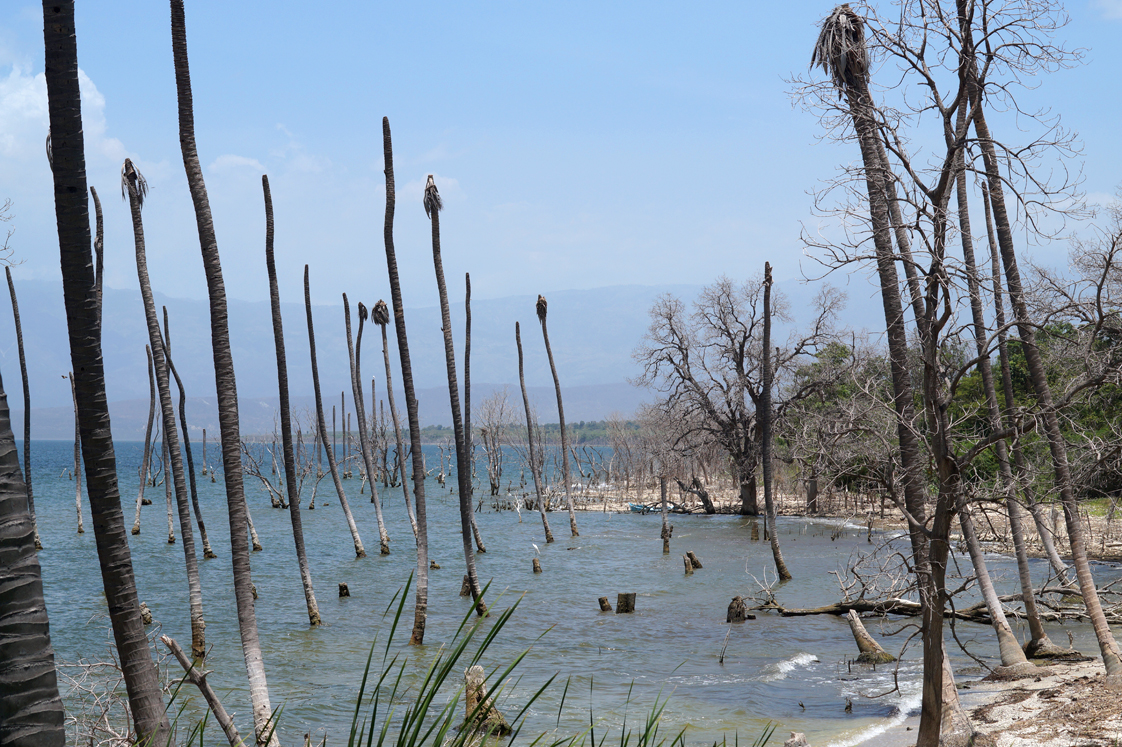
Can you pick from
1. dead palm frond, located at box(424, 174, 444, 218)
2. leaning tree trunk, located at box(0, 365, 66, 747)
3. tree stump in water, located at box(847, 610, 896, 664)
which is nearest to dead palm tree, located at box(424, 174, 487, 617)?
dead palm frond, located at box(424, 174, 444, 218)

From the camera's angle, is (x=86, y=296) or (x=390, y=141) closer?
(x=86, y=296)

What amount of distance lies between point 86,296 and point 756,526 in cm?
3383

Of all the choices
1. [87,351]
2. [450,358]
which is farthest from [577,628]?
[87,351]

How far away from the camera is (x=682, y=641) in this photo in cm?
1758

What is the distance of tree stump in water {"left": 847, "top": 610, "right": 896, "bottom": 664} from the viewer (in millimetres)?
14523

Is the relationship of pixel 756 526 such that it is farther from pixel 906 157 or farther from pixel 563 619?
pixel 906 157

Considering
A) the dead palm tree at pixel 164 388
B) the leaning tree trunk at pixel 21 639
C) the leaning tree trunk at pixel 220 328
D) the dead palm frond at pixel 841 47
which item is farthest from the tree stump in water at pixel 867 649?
the leaning tree trunk at pixel 21 639

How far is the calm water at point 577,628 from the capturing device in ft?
40.5

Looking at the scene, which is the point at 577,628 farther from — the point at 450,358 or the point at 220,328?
the point at 220,328

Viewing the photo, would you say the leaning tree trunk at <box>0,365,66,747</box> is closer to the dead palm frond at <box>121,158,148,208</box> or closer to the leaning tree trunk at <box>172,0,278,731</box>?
the leaning tree trunk at <box>172,0,278,731</box>

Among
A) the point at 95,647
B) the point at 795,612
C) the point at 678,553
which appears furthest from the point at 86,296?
the point at 678,553

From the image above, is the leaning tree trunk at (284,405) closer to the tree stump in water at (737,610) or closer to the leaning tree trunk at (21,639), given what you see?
the tree stump in water at (737,610)

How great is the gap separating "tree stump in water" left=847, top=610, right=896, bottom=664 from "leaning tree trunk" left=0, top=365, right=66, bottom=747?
44.8 feet

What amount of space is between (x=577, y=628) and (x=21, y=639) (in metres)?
17.2
